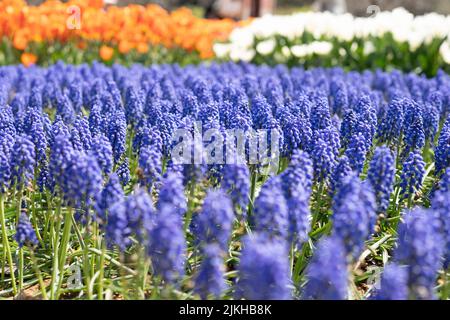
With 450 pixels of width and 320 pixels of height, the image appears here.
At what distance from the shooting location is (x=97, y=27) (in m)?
11.0

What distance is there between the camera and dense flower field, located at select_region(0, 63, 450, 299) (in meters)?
2.63

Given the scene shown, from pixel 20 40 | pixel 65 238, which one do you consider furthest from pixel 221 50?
pixel 65 238

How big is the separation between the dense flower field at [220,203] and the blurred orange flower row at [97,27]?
480cm

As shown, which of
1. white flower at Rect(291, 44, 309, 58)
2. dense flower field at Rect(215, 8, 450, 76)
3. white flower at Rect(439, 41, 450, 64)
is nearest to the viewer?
white flower at Rect(439, 41, 450, 64)

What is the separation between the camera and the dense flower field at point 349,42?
1066 cm

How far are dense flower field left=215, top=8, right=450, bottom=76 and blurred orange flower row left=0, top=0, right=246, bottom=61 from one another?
2.46 feet

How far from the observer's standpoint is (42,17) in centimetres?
1048

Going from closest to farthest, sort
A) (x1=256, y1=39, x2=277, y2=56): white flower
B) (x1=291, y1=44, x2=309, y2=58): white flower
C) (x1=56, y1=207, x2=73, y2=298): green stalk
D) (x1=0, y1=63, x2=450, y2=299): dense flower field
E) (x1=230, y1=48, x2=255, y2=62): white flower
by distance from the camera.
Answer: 1. (x1=0, y1=63, x2=450, y2=299): dense flower field
2. (x1=56, y1=207, x2=73, y2=298): green stalk
3. (x1=291, y1=44, x2=309, y2=58): white flower
4. (x1=230, y1=48, x2=255, y2=62): white flower
5. (x1=256, y1=39, x2=277, y2=56): white flower

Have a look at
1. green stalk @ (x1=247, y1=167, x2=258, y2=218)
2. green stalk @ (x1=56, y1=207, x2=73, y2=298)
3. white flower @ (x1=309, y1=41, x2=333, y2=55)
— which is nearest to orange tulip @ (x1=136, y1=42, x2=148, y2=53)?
white flower @ (x1=309, y1=41, x2=333, y2=55)
